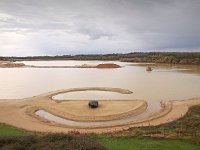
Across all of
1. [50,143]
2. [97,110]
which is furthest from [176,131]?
[97,110]

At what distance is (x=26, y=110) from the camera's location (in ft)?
120

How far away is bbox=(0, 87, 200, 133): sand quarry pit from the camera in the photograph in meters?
28.8

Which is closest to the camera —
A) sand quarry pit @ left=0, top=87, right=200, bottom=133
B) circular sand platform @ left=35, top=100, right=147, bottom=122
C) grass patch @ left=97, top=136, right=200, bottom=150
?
grass patch @ left=97, top=136, right=200, bottom=150

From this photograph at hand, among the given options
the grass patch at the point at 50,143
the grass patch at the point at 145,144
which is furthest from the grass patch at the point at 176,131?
the grass patch at the point at 50,143

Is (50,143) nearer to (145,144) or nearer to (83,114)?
(145,144)

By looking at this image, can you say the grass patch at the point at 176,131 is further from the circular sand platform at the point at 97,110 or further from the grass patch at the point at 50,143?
the grass patch at the point at 50,143

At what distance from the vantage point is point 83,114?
34.1 m

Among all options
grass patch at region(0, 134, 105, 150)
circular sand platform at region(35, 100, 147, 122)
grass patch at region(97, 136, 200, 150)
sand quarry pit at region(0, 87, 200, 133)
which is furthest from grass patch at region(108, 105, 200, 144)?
grass patch at region(0, 134, 105, 150)

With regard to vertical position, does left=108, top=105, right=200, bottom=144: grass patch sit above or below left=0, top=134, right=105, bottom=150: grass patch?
below

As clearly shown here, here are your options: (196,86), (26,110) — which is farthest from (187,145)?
(196,86)

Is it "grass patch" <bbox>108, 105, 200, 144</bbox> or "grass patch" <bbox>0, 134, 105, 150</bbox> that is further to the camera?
"grass patch" <bbox>108, 105, 200, 144</bbox>

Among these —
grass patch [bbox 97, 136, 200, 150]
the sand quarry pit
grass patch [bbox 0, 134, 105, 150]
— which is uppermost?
grass patch [bbox 0, 134, 105, 150]

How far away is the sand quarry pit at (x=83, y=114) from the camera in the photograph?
2884 centimetres

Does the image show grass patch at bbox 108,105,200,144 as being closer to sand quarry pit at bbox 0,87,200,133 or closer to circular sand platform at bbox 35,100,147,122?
sand quarry pit at bbox 0,87,200,133
